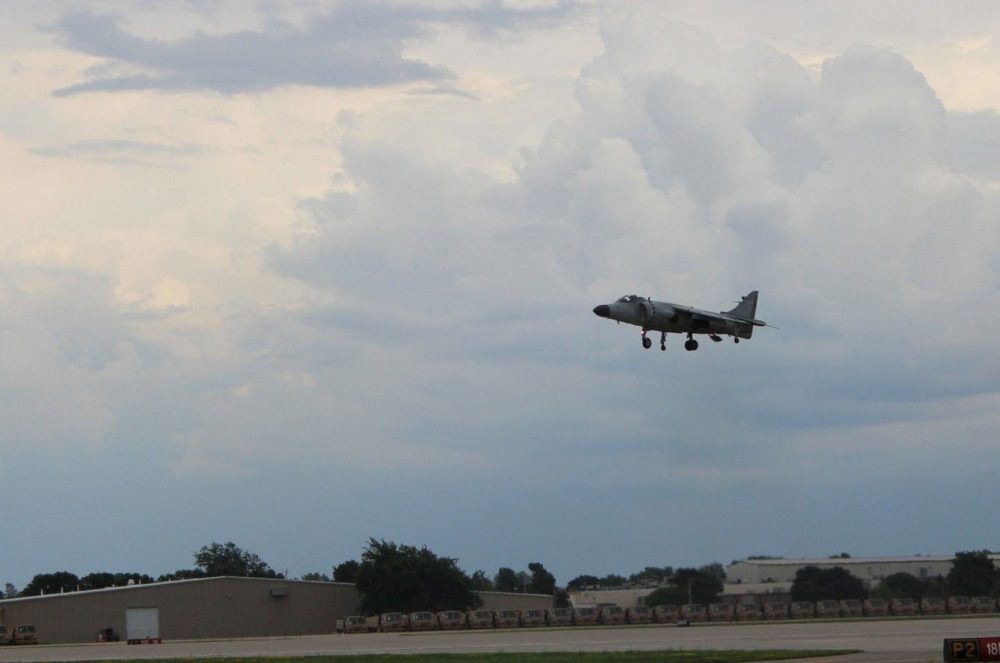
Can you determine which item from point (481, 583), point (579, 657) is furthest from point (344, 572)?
point (579, 657)

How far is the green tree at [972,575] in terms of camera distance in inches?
4321

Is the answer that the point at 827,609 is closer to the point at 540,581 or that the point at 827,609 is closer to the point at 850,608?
the point at 850,608

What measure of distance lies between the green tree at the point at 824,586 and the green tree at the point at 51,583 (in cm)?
10899

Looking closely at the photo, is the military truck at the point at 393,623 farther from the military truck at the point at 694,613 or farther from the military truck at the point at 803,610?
the military truck at the point at 803,610

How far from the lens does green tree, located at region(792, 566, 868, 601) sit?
10338 centimetres

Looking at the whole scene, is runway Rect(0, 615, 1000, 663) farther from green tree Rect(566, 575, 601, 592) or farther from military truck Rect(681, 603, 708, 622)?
green tree Rect(566, 575, 601, 592)

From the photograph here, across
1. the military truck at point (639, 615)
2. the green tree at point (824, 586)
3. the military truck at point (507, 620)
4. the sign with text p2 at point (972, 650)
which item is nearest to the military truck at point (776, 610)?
the green tree at point (824, 586)

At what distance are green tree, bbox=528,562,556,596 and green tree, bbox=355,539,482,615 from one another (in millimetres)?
42651

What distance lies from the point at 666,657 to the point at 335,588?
7859 centimetres

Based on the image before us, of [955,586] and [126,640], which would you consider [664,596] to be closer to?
[955,586]

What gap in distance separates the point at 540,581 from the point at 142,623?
79524 mm

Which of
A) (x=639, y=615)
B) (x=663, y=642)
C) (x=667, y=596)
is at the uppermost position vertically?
(x=667, y=596)

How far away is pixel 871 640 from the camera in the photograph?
59.5m

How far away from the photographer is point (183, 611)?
114 metres
